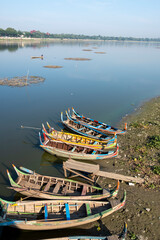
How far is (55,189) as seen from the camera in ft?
40.9

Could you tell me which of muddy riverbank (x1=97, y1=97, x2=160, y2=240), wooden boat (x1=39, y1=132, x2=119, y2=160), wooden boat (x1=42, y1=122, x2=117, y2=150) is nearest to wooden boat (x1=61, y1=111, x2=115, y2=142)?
wooden boat (x1=42, y1=122, x2=117, y2=150)

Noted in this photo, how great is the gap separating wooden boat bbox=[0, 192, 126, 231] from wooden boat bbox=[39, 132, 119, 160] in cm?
552

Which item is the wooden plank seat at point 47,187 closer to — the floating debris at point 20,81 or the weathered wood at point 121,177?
the weathered wood at point 121,177

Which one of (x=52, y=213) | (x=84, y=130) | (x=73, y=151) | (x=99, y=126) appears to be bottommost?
(x=52, y=213)

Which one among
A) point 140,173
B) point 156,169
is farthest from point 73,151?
point 156,169

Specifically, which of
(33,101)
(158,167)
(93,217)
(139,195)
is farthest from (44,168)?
(33,101)

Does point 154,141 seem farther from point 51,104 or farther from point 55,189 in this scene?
point 51,104

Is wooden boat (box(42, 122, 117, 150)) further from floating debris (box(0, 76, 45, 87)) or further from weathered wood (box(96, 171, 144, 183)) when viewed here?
floating debris (box(0, 76, 45, 87))

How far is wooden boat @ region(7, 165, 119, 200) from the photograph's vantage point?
1165cm

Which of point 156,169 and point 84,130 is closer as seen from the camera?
point 156,169

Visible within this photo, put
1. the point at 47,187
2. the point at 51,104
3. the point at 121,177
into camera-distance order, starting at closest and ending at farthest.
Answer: the point at 47,187 → the point at 121,177 → the point at 51,104

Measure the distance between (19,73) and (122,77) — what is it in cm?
3374

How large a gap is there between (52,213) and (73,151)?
7189 mm

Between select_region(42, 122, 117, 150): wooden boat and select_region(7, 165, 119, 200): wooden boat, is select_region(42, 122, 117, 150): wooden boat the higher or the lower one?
the higher one
